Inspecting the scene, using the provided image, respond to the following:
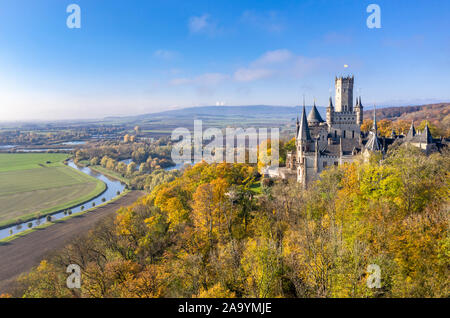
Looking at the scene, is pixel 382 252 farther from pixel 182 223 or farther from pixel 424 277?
pixel 182 223

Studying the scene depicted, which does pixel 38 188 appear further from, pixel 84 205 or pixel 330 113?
pixel 330 113

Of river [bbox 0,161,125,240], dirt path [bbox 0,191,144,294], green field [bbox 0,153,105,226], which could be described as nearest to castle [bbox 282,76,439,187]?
dirt path [bbox 0,191,144,294]

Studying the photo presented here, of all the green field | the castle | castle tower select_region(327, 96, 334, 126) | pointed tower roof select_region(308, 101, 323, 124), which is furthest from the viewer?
pointed tower roof select_region(308, 101, 323, 124)

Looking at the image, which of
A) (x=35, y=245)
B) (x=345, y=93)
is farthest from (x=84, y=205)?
(x=345, y=93)

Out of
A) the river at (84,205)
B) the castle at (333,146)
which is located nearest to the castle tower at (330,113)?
the castle at (333,146)

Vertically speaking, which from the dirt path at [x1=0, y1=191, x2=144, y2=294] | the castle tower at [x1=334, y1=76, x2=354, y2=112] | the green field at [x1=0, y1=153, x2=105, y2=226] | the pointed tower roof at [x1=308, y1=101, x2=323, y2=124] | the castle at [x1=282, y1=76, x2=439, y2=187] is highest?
the castle tower at [x1=334, y1=76, x2=354, y2=112]

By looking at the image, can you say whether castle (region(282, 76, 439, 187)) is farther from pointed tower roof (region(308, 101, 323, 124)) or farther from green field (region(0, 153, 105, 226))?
green field (region(0, 153, 105, 226))
